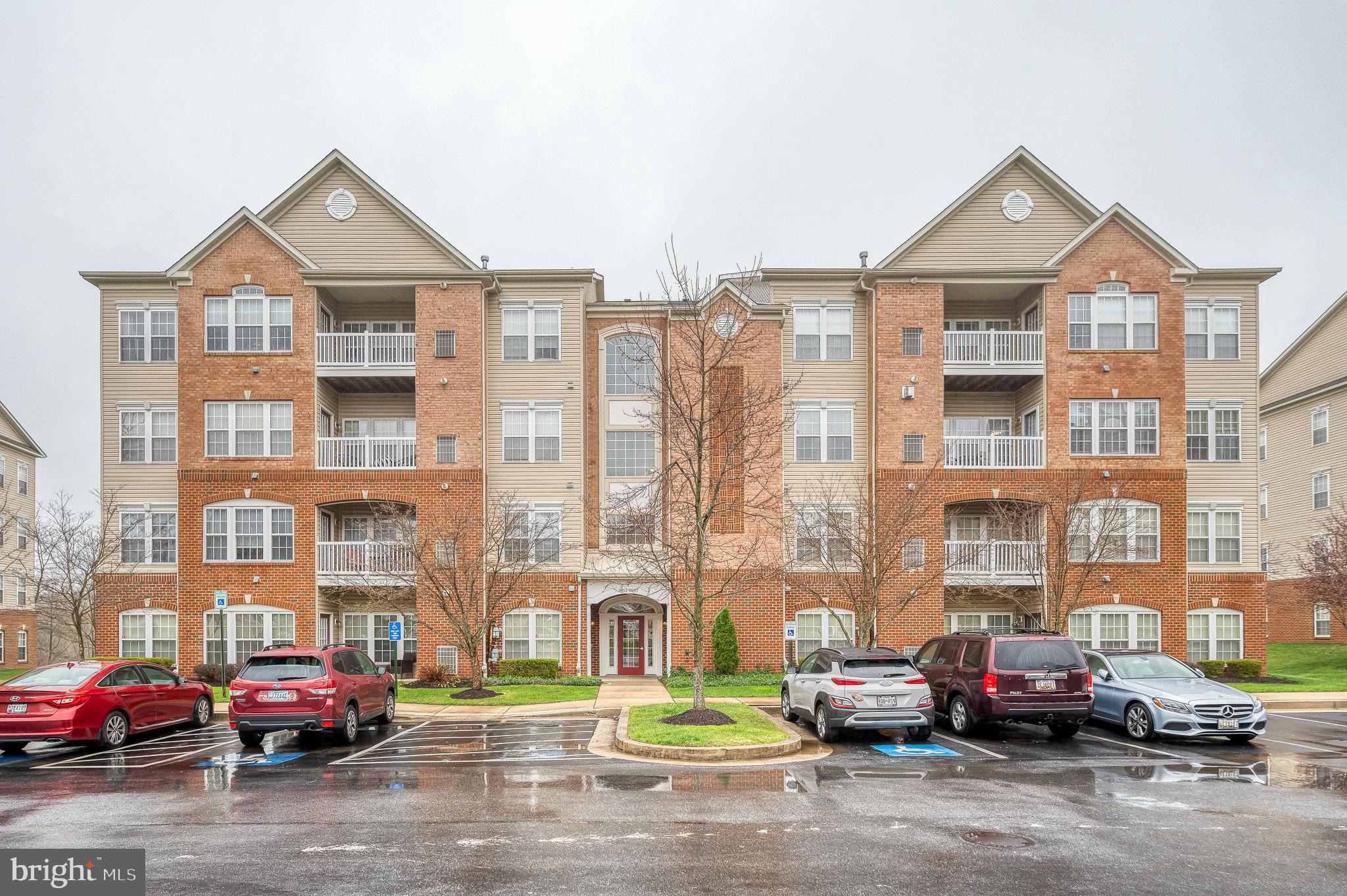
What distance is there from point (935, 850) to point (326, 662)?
1078 centimetres

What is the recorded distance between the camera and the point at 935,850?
8352 mm

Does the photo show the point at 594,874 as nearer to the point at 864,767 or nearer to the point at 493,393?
the point at 864,767

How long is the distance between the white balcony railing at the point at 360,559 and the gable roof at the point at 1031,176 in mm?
18050

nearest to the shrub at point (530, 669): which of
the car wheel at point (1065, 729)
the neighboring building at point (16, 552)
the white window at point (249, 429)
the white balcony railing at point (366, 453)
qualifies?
the white balcony railing at point (366, 453)

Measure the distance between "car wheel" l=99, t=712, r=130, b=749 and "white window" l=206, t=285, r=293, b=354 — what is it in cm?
1557

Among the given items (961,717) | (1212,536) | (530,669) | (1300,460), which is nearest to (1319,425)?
(1300,460)

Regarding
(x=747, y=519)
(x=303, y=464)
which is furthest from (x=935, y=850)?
(x=303, y=464)

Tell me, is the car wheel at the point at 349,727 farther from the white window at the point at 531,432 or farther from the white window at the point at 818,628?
the white window at the point at 818,628

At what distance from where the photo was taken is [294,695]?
579 inches

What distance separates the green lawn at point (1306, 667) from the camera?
79.7ft

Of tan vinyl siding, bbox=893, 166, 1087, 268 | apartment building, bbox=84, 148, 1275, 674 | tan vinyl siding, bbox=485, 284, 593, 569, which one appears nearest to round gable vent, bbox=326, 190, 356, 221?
apartment building, bbox=84, 148, 1275, 674

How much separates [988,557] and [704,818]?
21159 mm

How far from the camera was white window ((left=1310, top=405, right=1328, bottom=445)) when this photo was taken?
38.2 meters

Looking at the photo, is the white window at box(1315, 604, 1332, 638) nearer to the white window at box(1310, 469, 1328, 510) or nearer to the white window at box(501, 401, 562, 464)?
the white window at box(1310, 469, 1328, 510)
